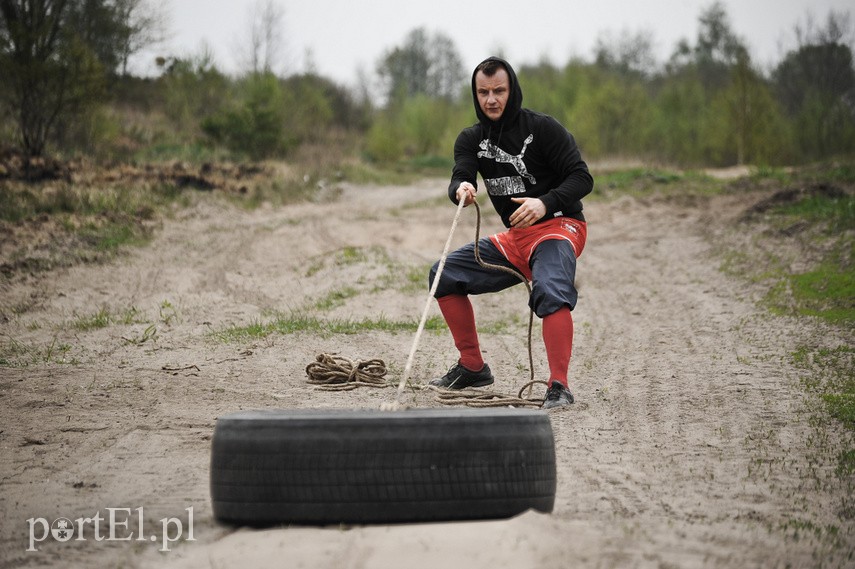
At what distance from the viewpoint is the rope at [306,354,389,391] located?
5.42 m

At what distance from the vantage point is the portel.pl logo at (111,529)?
9.29 feet

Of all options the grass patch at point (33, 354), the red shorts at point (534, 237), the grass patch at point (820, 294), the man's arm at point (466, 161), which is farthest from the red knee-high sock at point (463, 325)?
the grass patch at point (820, 294)

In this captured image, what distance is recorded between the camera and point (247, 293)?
9.77 meters

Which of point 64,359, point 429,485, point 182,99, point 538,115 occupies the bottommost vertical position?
point 64,359

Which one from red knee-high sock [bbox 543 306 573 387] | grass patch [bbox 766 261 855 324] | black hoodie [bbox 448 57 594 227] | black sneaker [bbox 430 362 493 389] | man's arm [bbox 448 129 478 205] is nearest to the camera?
red knee-high sock [bbox 543 306 573 387]

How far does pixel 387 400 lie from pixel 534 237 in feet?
4.58

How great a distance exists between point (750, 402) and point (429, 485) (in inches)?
110

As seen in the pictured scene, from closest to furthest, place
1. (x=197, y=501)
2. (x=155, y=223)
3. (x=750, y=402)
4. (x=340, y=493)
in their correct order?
(x=340, y=493) → (x=197, y=501) → (x=750, y=402) → (x=155, y=223)

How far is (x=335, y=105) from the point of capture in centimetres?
4809

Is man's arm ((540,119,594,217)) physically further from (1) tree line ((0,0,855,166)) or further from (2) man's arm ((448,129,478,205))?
(1) tree line ((0,0,855,166))

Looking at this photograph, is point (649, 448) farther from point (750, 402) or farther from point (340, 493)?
point (340, 493)

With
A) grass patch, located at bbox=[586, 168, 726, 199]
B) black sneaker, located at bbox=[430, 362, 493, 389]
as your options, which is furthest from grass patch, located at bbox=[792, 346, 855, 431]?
grass patch, located at bbox=[586, 168, 726, 199]

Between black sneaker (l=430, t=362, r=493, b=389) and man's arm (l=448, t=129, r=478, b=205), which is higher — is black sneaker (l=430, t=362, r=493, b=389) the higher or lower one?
the lower one

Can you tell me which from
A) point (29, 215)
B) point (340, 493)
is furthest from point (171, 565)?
point (29, 215)
